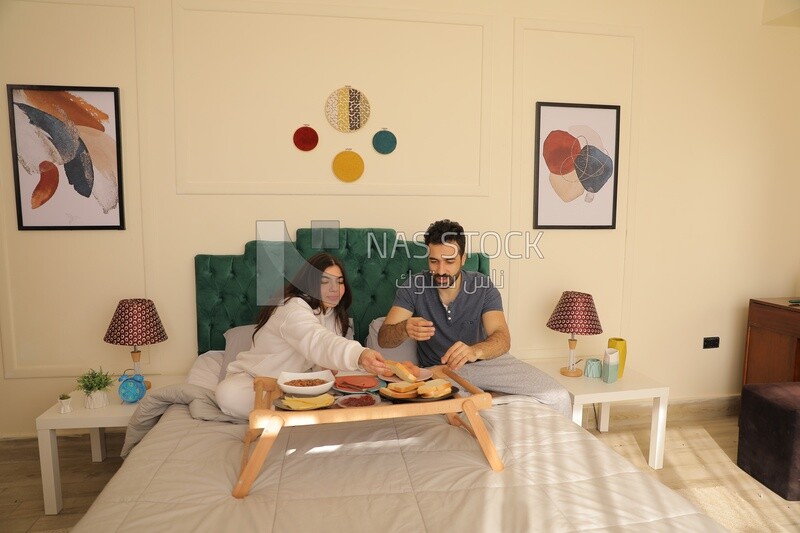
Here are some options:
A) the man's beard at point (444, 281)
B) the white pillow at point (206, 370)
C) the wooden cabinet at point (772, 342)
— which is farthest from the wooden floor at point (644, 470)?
the man's beard at point (444, 281)

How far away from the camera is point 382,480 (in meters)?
1.63

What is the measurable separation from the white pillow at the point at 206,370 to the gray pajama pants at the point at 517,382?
47.8 inches

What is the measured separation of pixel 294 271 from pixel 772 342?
2.97 meters

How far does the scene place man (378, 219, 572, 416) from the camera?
2.47 meters

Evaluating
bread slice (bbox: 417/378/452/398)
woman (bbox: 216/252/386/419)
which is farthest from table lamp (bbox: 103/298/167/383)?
bread slice (bbox: 417/378/452/398)

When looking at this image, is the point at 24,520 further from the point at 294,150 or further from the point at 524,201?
the point at 524,201

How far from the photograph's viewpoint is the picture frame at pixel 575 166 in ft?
10.6

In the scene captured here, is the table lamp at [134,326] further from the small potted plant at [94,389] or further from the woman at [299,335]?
the woman at [299,335]

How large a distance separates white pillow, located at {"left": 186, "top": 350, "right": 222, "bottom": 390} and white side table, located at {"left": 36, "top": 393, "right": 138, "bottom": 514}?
11.9 inches

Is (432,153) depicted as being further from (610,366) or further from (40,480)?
(40,480)

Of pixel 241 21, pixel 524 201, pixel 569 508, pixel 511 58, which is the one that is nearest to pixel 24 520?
pixel 569 508

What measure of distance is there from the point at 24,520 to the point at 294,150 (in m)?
2.16

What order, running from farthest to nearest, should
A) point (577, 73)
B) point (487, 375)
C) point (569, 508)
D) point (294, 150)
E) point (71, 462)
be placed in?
point (577, 73)
point (294, 150)
point (71, 462)
point (487, 375)
point (569, 508)

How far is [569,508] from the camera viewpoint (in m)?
1.47
